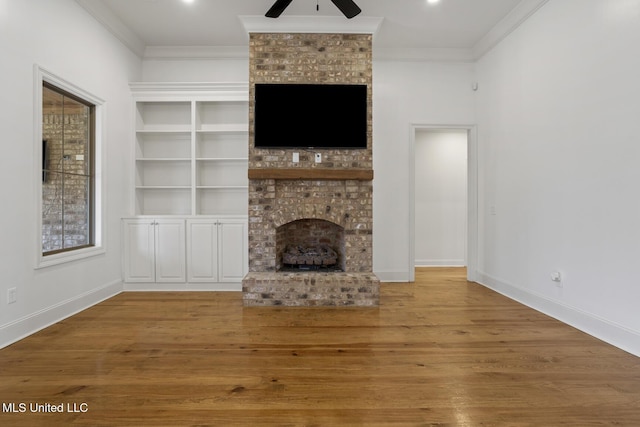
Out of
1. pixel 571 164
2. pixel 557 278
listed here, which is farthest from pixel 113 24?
pixel 557 278

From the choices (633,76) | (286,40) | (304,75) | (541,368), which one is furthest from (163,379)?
(633,76)

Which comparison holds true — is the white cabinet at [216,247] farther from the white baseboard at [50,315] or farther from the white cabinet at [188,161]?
the white baseboard at [50,315]

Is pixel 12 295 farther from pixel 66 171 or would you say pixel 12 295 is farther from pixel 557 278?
pixel 557 278

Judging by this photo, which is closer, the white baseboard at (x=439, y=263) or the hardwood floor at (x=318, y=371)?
the hardwood floor at (x=318, y=371)

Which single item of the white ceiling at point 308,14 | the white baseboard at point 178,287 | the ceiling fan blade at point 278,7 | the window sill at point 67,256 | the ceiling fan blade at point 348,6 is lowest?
the white baseboard at point 178,287

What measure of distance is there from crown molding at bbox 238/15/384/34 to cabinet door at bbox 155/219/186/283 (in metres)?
2.53

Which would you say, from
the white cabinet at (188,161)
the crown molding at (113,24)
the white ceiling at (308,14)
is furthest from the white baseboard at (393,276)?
the crown molding at (113,24)

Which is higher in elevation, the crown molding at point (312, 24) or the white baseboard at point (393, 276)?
the crown molding at point (312, 24)

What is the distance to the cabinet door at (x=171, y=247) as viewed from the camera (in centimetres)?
438

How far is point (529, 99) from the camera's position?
12.4ft

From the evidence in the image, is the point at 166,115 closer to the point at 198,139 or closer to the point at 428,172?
the point at 198,139

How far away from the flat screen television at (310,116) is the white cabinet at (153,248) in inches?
63.9

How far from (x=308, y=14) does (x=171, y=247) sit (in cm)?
328

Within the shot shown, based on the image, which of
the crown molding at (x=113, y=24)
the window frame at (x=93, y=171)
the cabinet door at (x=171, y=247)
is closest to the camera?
the window frame at (x=93, y=171)
